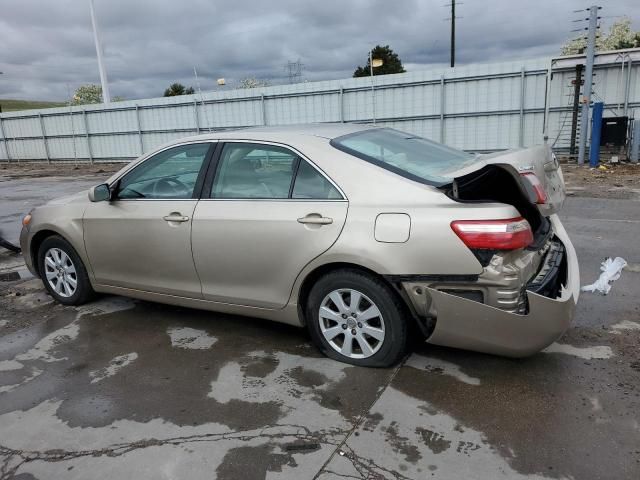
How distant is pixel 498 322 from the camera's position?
115 inches

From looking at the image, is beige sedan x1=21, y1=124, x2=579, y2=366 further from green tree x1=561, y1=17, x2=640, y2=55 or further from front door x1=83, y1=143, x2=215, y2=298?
green tree x1=561, y1=17, x2=640, y2=55

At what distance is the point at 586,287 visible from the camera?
4711 mm

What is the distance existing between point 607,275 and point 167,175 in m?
4.06

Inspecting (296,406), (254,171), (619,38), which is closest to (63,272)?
(254,171)

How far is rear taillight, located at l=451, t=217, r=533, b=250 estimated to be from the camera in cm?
284

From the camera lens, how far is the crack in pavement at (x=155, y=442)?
267cm

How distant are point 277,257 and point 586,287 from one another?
2961 millimetres

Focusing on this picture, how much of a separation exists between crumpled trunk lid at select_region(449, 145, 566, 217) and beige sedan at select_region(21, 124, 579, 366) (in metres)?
0.01

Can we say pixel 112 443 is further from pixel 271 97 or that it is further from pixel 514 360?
pixel 271 97

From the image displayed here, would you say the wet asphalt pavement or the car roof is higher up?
the car roof

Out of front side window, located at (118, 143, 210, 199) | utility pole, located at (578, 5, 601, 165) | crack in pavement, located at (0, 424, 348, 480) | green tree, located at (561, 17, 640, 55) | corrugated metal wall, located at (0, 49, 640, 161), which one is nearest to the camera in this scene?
crack in pavement, located at (0, 424, 348, 480)

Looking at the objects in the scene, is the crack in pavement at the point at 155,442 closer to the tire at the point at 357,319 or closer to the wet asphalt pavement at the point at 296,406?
the wet asphalt pavement at the point at 296,406

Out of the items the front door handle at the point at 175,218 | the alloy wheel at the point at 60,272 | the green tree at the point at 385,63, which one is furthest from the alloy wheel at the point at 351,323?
the green tree at the point at 385,63

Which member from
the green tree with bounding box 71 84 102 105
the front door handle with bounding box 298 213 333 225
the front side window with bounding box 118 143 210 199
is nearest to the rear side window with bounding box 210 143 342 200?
the front door handle with bounding box 298 213 333 225
